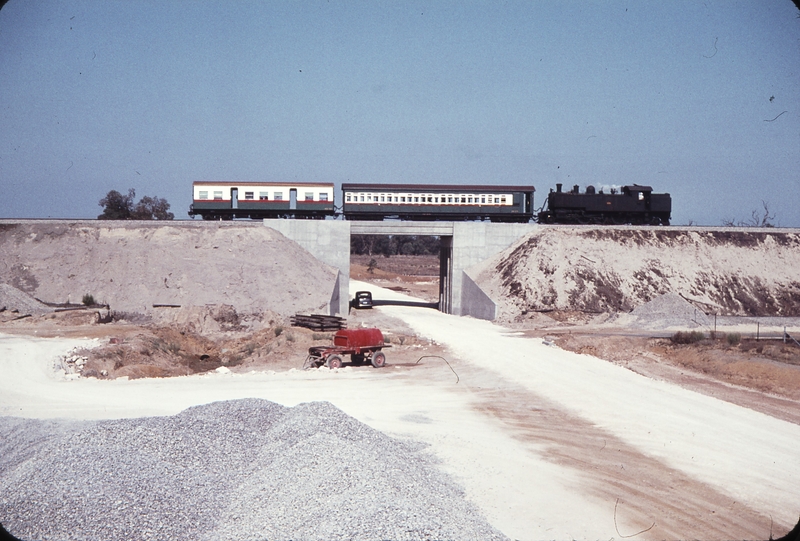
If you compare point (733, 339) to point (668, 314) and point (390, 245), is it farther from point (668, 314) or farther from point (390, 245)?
point (390, 245)

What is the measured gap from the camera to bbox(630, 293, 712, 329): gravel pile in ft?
126

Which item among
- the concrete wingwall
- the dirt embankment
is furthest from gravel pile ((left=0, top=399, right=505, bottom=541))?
the concrete wingwall

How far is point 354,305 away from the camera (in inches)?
1962

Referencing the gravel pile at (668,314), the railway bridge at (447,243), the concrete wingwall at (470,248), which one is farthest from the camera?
the concrete wingwall at (470,248)

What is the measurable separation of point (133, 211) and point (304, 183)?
43.1 m

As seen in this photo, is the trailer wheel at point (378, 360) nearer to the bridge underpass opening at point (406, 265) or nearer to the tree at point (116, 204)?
the bridge underpass opening at point (406, 265)

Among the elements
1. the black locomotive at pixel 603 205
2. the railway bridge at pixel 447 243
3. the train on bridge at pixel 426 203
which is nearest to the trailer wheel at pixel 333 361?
the railway bridge at pixel 447 243

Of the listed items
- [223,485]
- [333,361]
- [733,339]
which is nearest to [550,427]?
[223,485]

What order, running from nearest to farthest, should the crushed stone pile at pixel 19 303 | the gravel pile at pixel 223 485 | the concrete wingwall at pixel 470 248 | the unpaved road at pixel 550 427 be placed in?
the gravel pile at pixel 223 485 → the unpaved road at pixel 550 427 → the crushed stone pile at pixel 19 303 → the concrete wingwall at pixel 470 248

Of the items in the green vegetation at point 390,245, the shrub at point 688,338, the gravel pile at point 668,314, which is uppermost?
the green vegetation at point 390,245

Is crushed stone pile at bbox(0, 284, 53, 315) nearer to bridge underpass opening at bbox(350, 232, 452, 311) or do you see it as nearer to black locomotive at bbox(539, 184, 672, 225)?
bridge underpass opening at bbox(350, 232, 452, 311)

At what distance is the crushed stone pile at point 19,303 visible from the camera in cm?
3516

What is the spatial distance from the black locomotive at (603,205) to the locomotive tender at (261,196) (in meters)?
18.3

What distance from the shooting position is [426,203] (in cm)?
4956
